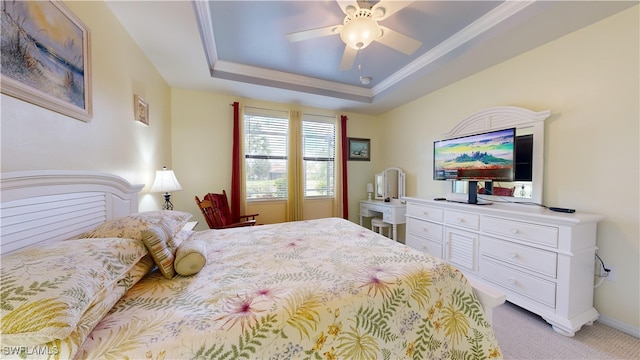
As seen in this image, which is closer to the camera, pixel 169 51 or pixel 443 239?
pixel 169 51

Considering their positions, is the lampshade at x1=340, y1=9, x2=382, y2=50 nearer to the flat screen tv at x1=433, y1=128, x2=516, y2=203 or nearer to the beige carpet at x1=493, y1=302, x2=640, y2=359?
the flat screen tv at x1=433, y1=128, x2=516, y2=203

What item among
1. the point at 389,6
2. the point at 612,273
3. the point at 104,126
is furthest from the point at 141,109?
the point at 612,273

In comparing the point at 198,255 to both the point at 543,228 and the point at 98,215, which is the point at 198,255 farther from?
the point at 543,228

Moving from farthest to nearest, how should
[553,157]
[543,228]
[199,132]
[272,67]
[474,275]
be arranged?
1. [199,132]
2. [272,67]
3. [474,275]
4. [553,157]
5. [543,228]

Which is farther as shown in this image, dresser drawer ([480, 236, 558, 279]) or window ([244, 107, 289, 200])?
window ([244, 107, 289, 200])

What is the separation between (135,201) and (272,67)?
7.22ft

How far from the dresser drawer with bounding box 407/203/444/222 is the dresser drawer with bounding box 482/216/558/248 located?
0.51 m

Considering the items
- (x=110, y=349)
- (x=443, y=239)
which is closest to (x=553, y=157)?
(x=443, y=239)

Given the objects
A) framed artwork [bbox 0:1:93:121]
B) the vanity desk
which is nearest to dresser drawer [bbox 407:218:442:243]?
the vanity desk

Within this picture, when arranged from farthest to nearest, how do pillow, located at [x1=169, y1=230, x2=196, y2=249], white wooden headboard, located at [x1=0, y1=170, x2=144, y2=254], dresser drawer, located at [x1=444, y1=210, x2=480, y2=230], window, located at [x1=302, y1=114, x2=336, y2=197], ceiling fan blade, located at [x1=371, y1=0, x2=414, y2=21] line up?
window, located at [x1=302, y1=114, x2=336, y2=197] < dresser drawer, located at [x1=444, y1=210, x2=480, y2=230] < ceiling fan blade, located at [x1=371, y1=0, x2=414, y2=21] < pillow, located at [x1=169, y1=230, x2=196, y2=249] < white wooden headboard, located at [x1=0, y1=170, x2=144, y2=254]

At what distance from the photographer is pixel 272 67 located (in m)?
2.94

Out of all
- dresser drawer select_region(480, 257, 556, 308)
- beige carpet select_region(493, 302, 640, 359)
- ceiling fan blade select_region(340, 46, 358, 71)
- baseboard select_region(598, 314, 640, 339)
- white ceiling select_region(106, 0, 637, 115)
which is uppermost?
white ceiling select_region(106, 0, 637, 115)

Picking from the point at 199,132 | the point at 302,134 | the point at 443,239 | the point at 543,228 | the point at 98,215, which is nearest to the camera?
the point at 98,215

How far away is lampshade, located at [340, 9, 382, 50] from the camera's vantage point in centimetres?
164
